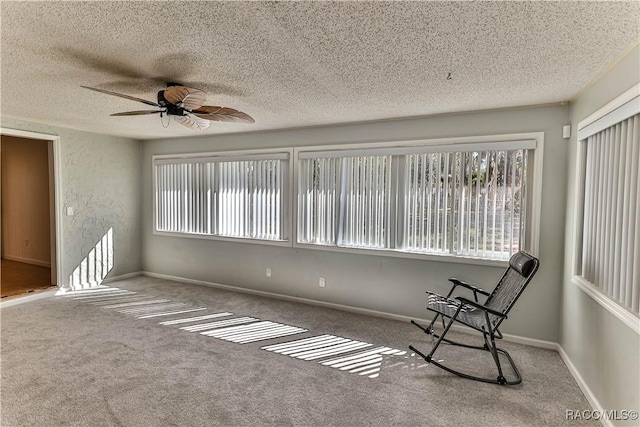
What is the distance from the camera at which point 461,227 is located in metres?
3.67

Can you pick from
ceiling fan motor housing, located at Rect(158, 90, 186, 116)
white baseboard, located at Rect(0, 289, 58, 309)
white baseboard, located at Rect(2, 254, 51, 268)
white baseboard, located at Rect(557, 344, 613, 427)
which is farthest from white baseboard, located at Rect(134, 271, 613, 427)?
ceiling fan motor housing, located at Rect(158, 90, 186, 116)

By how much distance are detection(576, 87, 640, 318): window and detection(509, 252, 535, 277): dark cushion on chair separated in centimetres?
39

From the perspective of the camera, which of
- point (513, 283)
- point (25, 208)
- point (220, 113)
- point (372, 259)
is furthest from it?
point (25, 208)

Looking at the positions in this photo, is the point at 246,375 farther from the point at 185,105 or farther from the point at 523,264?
the point at 523,264

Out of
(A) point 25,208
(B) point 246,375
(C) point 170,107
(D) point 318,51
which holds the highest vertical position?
(D) point 318,51

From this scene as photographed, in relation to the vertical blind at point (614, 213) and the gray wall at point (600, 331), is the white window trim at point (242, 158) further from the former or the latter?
the vertical blind at point (614, 213)

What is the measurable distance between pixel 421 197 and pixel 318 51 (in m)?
2.22

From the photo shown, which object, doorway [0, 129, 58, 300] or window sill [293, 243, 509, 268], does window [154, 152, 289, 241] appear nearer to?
window sill [293, 243, 509, 268]

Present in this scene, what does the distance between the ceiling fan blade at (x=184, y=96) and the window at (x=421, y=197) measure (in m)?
2.03

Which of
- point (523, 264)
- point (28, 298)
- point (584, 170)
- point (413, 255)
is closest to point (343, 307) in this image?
point (413, 255)

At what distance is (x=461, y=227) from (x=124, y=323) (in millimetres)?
3846

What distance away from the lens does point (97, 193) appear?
538 centimetres

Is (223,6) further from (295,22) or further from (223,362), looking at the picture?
(223,362)

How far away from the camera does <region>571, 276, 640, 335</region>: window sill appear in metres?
1.89
